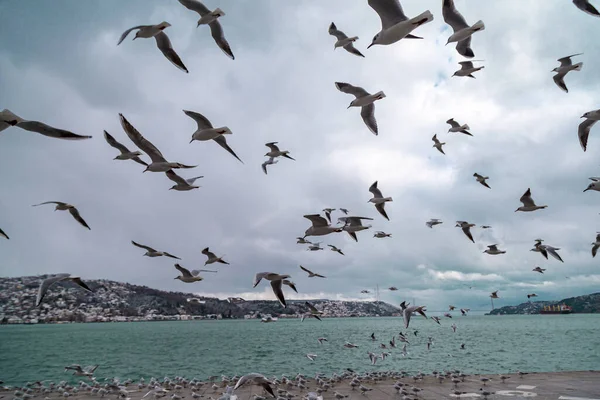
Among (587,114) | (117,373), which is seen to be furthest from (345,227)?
(117,373)

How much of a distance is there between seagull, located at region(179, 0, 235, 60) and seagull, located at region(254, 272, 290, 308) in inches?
190

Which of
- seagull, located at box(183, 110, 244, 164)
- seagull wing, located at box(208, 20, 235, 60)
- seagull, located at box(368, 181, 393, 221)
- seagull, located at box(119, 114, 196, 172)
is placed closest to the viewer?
seagull, located at box(119, 114, 196, 172)

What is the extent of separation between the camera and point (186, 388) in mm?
15773

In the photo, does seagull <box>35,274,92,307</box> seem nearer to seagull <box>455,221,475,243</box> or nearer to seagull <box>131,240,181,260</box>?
seagull <box>131,240,181,260</box>

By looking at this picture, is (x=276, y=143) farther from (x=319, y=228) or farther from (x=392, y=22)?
(x=392, y=22)

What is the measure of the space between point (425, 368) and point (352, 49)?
22.9 m

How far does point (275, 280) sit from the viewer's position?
9.77m

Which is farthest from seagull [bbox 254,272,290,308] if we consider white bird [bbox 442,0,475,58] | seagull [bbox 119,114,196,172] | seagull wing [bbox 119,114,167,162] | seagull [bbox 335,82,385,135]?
white bird [bbox 442,0,475,58]

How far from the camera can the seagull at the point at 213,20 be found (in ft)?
26.1

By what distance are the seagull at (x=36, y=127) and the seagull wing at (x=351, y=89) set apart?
6.19 m

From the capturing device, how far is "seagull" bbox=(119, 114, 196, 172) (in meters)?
7.54

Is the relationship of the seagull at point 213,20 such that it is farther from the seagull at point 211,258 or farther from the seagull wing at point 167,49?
the seagull at point 211,258

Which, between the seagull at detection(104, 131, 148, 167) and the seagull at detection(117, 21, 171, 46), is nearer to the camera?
the seagull at detection(117, 21, 171, 46)

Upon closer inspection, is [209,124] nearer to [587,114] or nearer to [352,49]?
[352,49]
